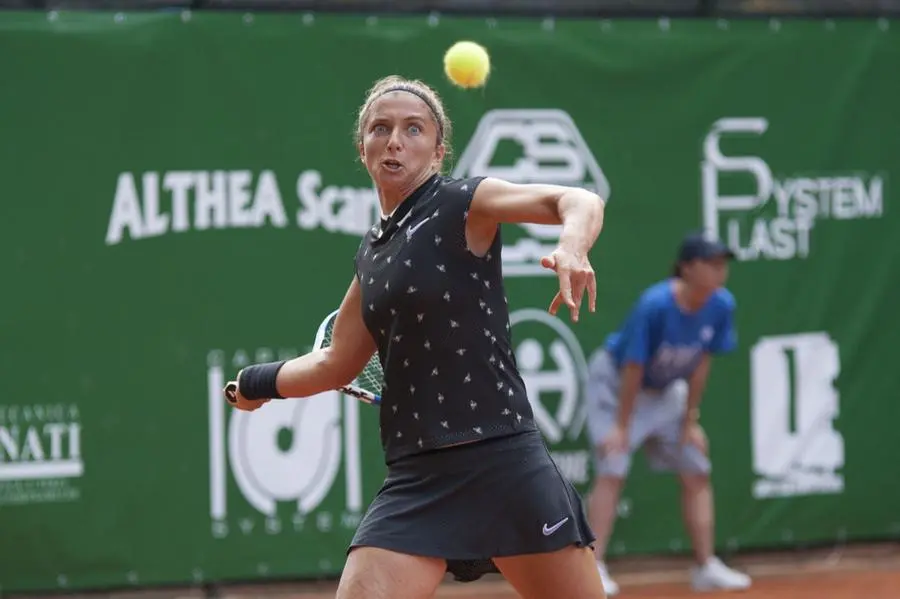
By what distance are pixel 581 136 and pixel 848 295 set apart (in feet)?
4.82

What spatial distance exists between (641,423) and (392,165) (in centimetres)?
340

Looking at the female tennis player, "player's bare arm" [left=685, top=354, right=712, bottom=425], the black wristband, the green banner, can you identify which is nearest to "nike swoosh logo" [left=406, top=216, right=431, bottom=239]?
the female tennis player

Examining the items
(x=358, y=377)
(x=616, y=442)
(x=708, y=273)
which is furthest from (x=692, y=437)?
(x=358, y=377)

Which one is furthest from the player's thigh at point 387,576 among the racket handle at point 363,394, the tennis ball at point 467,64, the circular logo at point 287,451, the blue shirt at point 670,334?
the blue shirt at point 670,334

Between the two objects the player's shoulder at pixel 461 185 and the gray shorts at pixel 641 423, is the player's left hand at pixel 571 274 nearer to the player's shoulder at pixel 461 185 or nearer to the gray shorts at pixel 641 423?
the player's shoulder at pixel 461 185

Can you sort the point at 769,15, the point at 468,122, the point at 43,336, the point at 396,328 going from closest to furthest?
the point at 396,328, the point at 43,336, the point at 468,122, the point at 769,15

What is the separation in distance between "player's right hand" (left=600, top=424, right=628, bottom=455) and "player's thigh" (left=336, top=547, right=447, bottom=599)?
10.5 feet

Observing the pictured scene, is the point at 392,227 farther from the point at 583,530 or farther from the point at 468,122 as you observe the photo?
the point at 468,122

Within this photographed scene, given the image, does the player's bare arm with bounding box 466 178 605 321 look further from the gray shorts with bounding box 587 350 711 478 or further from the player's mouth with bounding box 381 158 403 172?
the gray shorts with bounding box 587 350 711 478

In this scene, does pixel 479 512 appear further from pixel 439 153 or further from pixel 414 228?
pixel 439 153

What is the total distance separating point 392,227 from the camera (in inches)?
128

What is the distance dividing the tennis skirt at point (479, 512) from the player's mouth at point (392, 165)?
0.62m

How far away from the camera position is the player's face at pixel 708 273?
6137 mm

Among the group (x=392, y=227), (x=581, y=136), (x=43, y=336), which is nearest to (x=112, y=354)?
(x=43, y=336)
